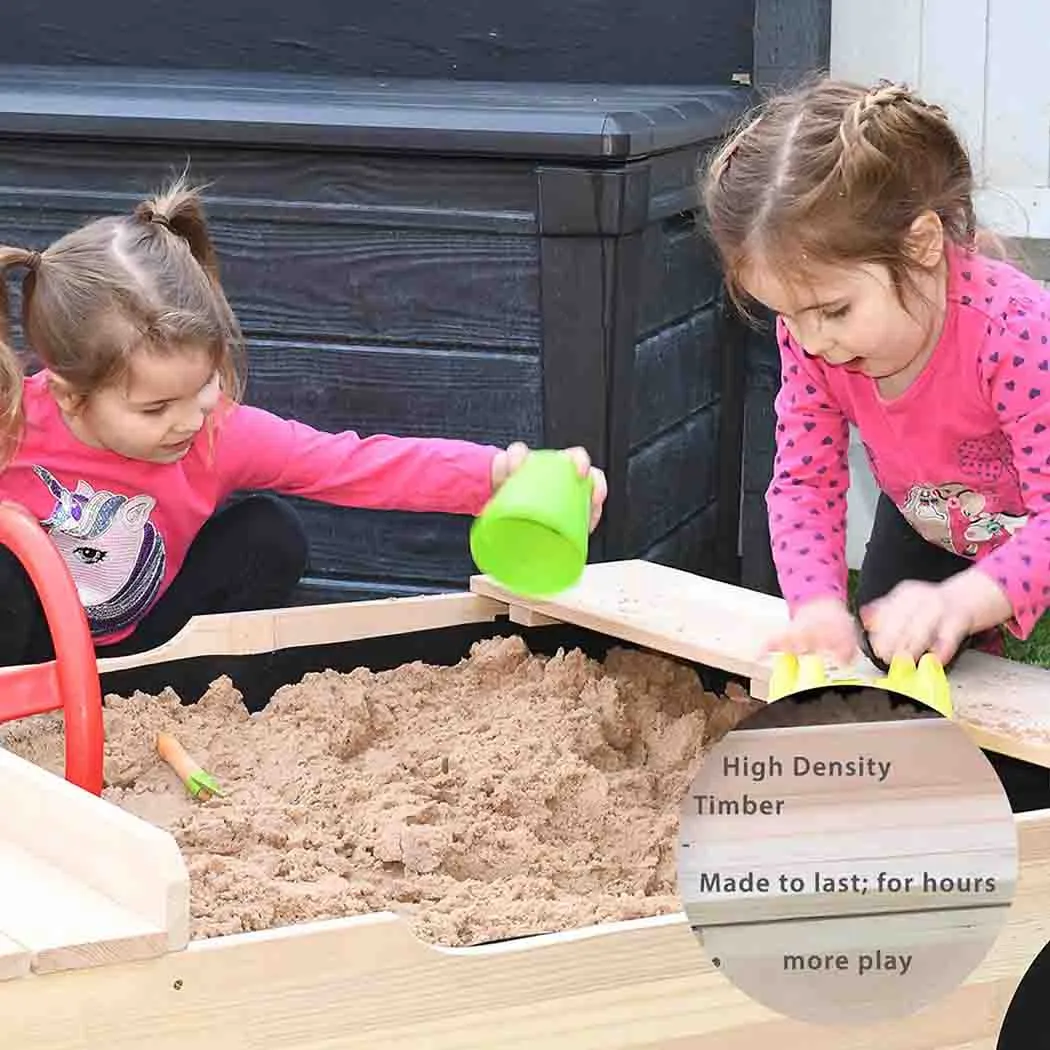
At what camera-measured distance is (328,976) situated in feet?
3.45

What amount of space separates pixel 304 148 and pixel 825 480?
0.75 meters

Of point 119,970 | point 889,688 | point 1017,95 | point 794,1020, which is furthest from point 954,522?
point 1017,95

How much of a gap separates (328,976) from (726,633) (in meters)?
0.63

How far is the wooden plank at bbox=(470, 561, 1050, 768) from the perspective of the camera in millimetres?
1363

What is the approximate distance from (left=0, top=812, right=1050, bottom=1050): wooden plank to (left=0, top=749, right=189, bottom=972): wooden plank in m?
0.02

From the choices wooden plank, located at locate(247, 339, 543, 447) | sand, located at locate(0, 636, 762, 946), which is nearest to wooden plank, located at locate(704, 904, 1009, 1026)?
sand, located at locate(0, 636, 762, 946)

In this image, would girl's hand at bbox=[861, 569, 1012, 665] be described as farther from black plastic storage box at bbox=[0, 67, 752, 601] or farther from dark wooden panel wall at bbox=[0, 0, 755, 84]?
dark wooden panel wall at bbox=[0, 0, 755, 84]

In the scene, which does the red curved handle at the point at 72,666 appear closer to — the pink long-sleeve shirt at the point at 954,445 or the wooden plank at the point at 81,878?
the wooden plank at the point at 81,878

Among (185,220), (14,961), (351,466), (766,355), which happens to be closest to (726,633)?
(351,466)

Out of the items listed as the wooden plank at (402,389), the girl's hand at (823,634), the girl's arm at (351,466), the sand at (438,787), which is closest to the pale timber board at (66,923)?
the sand at (438,787)

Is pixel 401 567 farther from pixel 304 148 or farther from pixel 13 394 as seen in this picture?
pixel 13 394

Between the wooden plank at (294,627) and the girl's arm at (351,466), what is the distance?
0.10m

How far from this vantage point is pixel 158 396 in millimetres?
1650

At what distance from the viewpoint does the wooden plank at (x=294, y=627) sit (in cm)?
165
